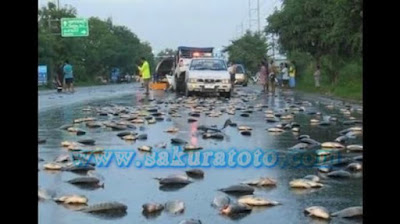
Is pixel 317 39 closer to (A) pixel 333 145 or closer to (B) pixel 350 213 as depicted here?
(A) pixel 333 145

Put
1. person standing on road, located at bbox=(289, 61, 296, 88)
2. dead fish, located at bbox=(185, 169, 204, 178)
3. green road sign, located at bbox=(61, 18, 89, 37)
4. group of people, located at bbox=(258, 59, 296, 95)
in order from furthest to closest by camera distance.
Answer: green road sign, located at bbox=(61, 18, 89, 37)
person standing on road, located at bbox=(289, 61, 296, 88)
group of people, located at bbox=(258, 59, 296, 95)
dead fish, located at bbox=(185, 169, 204, 178)

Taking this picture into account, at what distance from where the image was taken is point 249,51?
85938mm

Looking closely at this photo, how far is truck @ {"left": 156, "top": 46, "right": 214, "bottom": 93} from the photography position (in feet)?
102

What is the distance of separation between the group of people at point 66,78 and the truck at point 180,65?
230 inches

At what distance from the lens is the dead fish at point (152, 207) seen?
17.6 ft

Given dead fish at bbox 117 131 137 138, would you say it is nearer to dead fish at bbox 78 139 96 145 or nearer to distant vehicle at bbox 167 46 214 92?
dead fish at bbox 78 139 96 145

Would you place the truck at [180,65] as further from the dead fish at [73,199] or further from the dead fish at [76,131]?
the dead fish at [73,199]

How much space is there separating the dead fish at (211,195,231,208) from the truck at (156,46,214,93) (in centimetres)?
2153

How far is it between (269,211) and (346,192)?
1120 millimetres

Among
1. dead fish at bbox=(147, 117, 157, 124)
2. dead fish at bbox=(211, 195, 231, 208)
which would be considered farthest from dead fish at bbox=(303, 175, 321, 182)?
dead fish at bbox=(147, 117, 157, 124)

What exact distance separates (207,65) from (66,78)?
437 inches

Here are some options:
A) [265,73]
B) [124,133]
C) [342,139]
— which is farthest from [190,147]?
[265,73]
